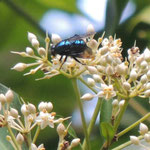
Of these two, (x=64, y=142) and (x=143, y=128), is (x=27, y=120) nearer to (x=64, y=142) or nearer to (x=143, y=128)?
(x=64, y=142)

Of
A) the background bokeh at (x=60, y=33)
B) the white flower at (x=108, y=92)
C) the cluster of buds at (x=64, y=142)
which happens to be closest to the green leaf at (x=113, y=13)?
the background bokeh at (x=60, y=33)

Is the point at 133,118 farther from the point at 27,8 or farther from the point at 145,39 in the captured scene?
the point at 27,8

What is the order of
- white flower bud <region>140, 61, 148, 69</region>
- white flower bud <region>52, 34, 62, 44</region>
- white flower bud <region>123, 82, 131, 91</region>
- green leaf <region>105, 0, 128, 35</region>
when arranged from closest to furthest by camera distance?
white flower bud <region>123, 82, 131, 91</region>
white flower bud <region>140, 61, 148, 69</region>
white flower bud <region>52, 34, 62, 44</region>
green leaf <region>105, 0, 128, 35</region>

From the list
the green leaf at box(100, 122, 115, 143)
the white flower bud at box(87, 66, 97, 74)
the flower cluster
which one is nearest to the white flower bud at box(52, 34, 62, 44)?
the flower cluster

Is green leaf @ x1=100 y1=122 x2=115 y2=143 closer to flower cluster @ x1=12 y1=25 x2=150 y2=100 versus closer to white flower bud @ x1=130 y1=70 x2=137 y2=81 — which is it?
flower cluster @ x1=12 y1=25 x2=150 y2=100

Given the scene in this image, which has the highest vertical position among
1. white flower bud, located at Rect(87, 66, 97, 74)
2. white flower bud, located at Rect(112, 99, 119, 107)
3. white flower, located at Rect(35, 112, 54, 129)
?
white flower bud, located at Rect(87, 66, 97, 74)

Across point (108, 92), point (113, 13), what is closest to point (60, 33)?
point (113, 13)

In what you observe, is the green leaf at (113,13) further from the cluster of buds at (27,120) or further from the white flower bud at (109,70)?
the cluster of buds at (27,120)
